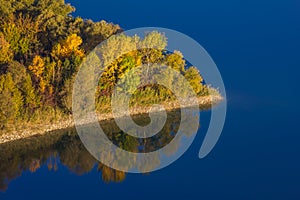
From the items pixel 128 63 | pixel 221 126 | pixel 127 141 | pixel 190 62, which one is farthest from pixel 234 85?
pixel 127 141

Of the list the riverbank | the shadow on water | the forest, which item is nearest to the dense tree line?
the forest

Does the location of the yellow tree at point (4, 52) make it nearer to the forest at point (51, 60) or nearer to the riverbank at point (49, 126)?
the forest at point (51, 60)

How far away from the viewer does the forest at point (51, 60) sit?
3253 centimetres

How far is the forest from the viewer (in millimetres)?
32531

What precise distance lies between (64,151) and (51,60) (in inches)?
281

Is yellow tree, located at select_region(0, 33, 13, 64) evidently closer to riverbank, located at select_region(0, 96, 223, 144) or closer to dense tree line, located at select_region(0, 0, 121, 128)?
dense tree line, located at select_region(0, 0, 121, 128)

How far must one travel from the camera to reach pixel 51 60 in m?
36.4

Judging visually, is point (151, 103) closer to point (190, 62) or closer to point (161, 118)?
point (161, 118)

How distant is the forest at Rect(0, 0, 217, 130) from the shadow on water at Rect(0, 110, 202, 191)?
1.40 meters

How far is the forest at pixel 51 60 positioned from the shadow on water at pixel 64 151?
140cm

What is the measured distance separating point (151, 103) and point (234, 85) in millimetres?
9775

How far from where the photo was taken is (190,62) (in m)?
→ 45.1

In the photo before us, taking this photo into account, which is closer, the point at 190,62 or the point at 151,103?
the point at 151,103

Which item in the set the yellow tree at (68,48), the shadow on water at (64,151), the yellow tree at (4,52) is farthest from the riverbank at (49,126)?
the yellow tree at (4,52)
